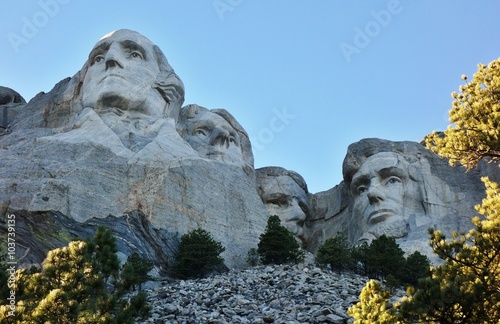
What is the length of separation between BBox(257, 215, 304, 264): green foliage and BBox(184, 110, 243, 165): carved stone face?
5.42 m

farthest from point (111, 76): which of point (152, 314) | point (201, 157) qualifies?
point (152, 314)

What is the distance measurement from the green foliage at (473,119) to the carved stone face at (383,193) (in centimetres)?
1401

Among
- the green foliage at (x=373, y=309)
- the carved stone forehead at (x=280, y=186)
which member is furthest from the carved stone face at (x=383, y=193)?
the green foliage at (x=373, y=309)

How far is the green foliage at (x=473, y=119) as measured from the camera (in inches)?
625

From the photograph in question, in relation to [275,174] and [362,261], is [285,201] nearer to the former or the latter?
[275,174]

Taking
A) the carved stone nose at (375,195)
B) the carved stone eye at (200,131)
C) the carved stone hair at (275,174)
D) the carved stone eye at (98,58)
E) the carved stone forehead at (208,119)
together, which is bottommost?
the carved stone nose at (375,195)

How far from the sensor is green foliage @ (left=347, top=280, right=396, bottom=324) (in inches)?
556

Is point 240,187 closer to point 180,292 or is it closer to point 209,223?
point 209,223

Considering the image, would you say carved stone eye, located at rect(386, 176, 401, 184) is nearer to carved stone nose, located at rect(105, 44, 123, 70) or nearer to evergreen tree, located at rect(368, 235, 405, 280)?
evergreen tree, located at rect(368, 235, 405, 280)

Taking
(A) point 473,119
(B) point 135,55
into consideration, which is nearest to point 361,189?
(B) point 135,55

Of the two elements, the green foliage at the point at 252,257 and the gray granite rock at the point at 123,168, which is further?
the green foliage at the point at 252,257

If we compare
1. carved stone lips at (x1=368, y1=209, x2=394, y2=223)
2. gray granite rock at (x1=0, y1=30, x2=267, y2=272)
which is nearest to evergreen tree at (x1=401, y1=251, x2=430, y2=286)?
gray granite rock at (x1=0, y1=30, x2=267, y2=272)

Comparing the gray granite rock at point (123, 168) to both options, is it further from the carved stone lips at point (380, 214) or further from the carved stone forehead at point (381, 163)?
the carved stone forehead at point (381, 163)

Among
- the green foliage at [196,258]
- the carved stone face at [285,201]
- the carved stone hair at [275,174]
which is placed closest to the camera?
the green foliage at [196,258]
